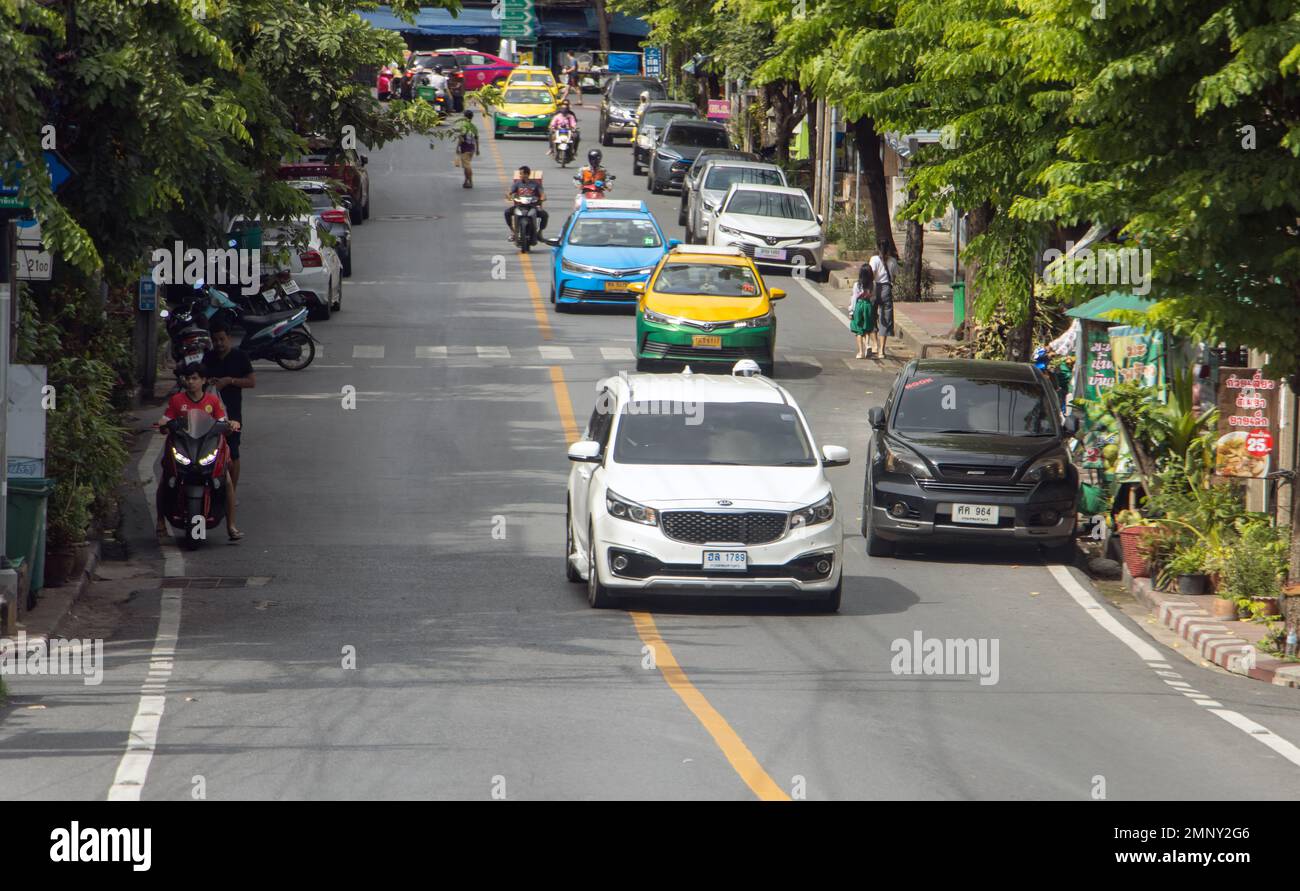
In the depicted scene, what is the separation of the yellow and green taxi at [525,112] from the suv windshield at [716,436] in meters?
50.3

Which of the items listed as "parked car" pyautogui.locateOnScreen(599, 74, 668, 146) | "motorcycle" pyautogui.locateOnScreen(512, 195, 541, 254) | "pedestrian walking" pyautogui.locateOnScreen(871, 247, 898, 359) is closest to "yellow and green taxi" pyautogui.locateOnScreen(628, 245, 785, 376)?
"pedestrian walking" pyautogui.locateOnScreen(871, 247, 898, 359)

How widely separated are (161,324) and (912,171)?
12.5 m

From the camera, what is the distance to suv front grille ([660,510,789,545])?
1423cm

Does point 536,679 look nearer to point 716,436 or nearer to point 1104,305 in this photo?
point 716,436

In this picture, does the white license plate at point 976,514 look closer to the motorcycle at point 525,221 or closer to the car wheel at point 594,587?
the car wheel at point 594,587

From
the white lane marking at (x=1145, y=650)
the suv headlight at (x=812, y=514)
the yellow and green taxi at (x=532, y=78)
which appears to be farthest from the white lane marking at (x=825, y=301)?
the yellow and green taxi at (x=532, y=78)

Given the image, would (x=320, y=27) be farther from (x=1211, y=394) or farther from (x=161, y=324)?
(x=1211, y=394)

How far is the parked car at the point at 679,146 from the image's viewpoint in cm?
5084

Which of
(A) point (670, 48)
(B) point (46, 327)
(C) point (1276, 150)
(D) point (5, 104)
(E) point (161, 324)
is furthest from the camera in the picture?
(A) point (670, 48)

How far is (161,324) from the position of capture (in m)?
29.1

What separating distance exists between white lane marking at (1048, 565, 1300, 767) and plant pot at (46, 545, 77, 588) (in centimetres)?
832

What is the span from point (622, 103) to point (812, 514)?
5439 cm

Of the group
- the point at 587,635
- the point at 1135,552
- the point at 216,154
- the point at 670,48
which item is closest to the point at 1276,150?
the point at 1135,552

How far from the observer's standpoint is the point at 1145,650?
46.8 feet
